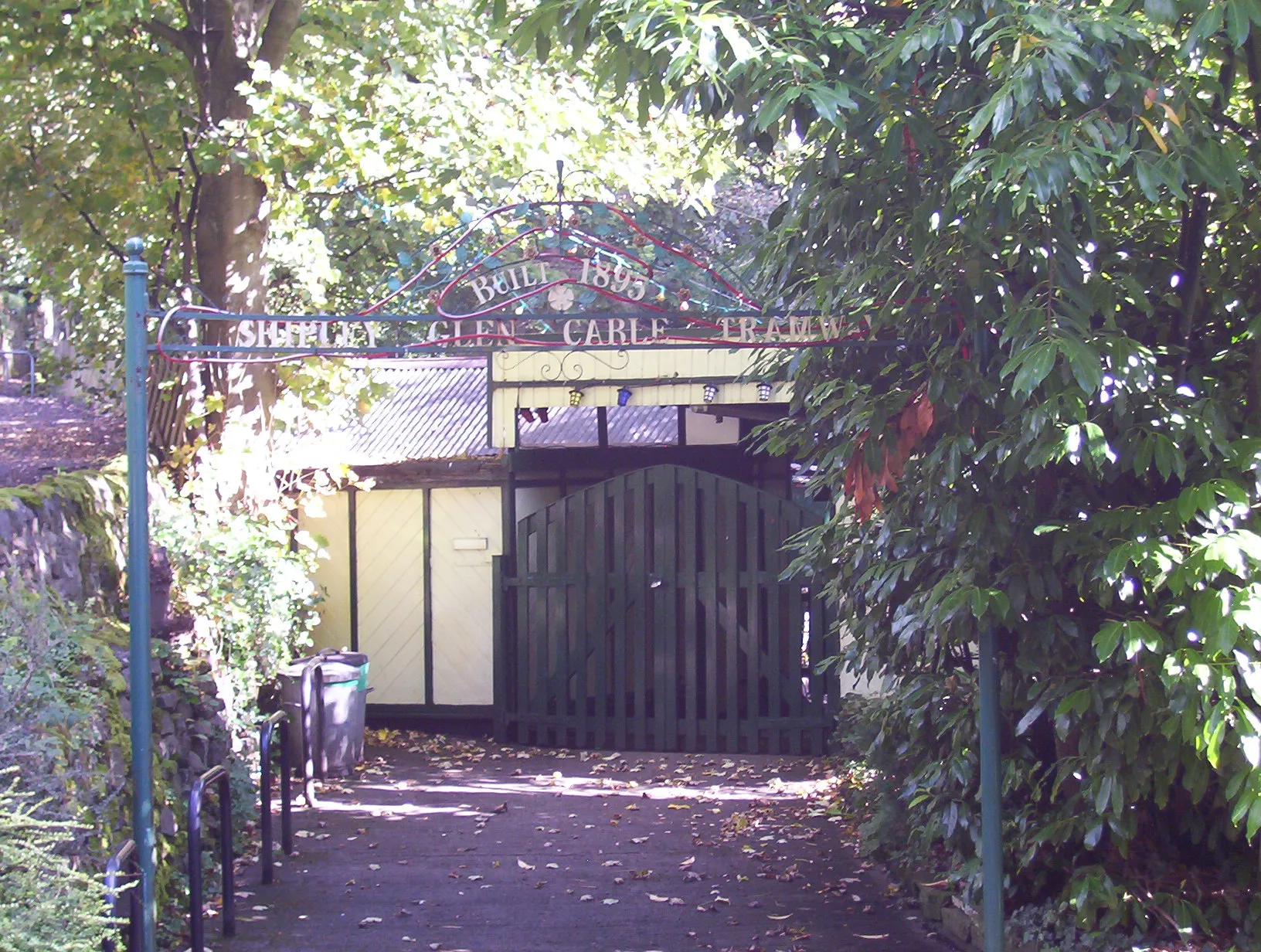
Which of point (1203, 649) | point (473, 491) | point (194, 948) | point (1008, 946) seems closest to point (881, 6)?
point (1203, 649)

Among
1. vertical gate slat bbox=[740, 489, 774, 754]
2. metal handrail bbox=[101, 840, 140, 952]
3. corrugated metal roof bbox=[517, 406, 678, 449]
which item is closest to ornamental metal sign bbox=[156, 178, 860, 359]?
metal handrail bbox=[101, 840, 140, 952]

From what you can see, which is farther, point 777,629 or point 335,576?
point 335,576

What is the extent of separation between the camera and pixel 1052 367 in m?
3.97

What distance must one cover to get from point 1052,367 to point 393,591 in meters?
8.80

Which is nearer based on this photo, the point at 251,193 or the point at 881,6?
the point at 881,6

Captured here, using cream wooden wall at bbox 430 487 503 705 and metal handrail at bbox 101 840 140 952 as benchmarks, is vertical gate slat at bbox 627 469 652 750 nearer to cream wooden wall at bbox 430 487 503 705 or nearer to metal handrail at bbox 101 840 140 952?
cream wooden wall at bbox 430 487 503 705

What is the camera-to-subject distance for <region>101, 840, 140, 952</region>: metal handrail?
4.23m

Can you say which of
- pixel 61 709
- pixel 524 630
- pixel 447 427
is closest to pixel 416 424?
pixel 447 427

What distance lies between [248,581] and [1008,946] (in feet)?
18.6

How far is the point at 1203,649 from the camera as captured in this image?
399cm

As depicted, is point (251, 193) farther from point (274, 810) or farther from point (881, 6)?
point (881, 6)

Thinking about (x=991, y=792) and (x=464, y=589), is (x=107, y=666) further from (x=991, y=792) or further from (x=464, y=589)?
(x=464, y=589)

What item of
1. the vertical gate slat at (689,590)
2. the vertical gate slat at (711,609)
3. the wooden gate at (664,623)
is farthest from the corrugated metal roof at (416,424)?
the vertical gate slat at (711,609)

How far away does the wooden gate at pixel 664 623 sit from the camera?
1005cm
